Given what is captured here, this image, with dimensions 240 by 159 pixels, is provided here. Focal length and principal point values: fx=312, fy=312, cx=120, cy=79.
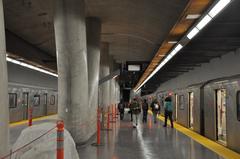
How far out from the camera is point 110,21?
14141 millimetres

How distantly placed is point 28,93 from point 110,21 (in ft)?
36.7

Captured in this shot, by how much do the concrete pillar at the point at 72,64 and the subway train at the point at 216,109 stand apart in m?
4.67

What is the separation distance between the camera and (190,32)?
29.2 feet

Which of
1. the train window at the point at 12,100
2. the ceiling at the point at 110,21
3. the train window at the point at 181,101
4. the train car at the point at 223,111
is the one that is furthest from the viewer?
the train window at the point at 12,100

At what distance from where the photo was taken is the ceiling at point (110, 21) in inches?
447

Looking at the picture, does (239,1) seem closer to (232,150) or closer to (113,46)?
(232,150)

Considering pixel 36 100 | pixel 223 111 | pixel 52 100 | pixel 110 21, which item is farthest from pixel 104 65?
pixel 52 100

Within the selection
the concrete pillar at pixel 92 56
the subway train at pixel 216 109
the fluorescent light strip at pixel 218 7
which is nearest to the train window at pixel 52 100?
the subway train at pixel 216 109

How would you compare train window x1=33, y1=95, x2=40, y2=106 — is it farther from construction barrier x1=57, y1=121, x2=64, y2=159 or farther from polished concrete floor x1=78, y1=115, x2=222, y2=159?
construction barrier x1=57, y1=121, x2=64, y2=159

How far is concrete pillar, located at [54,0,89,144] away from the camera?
9.31 m

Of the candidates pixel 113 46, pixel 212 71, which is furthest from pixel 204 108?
pixel 113 46

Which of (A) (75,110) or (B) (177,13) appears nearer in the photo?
(A) (75,110)

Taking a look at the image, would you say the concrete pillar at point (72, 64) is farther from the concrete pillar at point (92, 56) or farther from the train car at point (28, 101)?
the train car at point (28, 101)

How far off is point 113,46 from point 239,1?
14435mm
